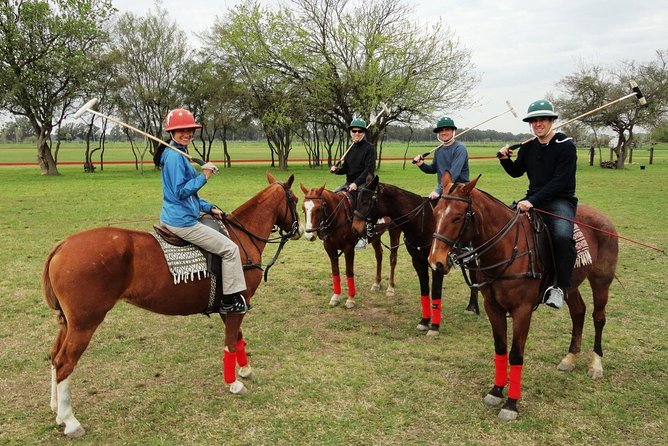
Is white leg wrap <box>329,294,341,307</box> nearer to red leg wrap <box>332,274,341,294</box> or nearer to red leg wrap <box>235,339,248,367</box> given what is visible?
red leg wrap <box>332,274,341,294</box>

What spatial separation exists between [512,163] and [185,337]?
4996mm

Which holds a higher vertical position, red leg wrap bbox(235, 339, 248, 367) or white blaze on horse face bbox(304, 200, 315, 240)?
white blaze on horse face bbox(304, 200, 315, 240)

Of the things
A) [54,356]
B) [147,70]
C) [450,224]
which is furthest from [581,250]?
[147,70]

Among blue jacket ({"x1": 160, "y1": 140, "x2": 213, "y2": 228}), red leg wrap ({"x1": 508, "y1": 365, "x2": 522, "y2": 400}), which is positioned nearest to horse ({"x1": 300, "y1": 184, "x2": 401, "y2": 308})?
blue jacket ({"x1": 160, "y1": 140, "x2": 213, "y2": 228})

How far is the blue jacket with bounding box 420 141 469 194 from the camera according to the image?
675 cm

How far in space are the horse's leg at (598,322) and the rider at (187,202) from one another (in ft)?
13.8

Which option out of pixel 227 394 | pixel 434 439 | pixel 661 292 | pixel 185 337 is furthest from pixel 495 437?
pixel 661 292

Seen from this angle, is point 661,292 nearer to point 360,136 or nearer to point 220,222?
point 360,136

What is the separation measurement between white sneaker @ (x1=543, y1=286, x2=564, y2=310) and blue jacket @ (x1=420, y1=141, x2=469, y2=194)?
2274mm

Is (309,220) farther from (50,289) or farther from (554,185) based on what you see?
(50,289)

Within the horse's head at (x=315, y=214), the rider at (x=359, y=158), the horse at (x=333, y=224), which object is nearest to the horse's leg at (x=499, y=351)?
the horse at (x=333, y=224)

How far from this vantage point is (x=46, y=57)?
102ft

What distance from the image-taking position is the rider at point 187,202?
4.48m

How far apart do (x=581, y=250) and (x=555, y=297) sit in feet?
2.48
